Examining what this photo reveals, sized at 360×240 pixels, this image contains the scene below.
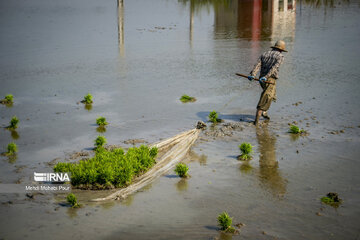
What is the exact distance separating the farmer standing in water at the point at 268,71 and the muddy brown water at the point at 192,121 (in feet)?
1.91

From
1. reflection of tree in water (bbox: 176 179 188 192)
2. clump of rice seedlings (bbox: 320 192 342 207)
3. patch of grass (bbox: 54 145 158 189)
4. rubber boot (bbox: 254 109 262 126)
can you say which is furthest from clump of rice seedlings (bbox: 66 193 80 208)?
rubber boot (bbox: 254 109 262 126)

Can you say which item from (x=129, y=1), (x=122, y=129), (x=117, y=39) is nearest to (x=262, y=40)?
(x=117, y=39)

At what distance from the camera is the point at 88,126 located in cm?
1280

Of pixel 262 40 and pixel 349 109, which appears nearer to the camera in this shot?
pixel 349 109

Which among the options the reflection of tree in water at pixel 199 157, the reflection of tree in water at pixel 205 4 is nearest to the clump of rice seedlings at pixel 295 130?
the reflection of tree in water at pixel 199 157

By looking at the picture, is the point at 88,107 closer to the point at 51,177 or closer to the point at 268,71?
the point at 51,177

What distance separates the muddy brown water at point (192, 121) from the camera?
24.8ft

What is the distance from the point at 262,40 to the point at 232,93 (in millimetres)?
11139

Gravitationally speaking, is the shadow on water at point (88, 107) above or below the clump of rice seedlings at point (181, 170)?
above

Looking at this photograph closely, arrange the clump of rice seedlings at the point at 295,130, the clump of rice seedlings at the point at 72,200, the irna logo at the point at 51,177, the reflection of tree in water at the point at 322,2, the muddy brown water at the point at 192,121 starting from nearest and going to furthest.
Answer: the muddy brown water at the point at 192,121 → the clump of rice seedlings at the point at 72,200 → the irna logo at the point at 51,177 → the clump of rice seedlings at the point at 295,130 → the reflection of tree in water at the point at 322,2

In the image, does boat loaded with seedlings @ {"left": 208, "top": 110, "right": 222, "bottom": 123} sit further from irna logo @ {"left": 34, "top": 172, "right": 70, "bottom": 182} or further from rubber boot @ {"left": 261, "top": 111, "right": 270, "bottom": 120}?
irna logo @ {"left": 34, "top": 172, "right": 70, "bottom": 182}

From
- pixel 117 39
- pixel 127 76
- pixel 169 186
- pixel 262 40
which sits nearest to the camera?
pixel 169 186

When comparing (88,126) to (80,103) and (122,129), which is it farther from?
(80,103)

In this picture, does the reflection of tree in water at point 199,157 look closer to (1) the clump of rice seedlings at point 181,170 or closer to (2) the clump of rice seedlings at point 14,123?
(1) the clump of rice seedlings at point 181,170
